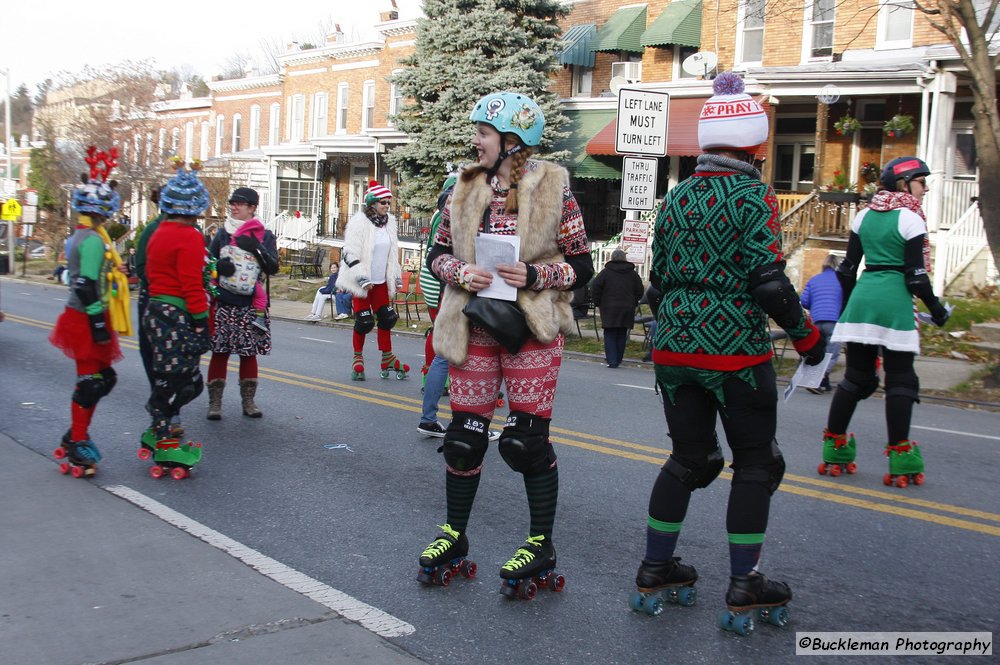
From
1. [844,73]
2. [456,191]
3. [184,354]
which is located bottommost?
[184,354]

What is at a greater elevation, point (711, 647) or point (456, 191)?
point (456, 191)

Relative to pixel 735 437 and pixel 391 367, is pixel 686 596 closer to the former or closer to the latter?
pixel 735 437

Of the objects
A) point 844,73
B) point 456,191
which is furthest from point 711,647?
point 844,73

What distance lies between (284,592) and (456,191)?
1.96 meters

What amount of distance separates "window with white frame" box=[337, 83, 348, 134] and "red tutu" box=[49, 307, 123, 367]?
36302 millimetres

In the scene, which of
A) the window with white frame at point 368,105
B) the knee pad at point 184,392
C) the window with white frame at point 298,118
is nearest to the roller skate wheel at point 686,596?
the knee pad at point 184,392

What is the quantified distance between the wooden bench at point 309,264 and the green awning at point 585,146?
11.1m

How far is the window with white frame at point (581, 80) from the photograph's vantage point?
29281 mm

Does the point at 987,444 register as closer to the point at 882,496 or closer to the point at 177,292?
the point at 882,496

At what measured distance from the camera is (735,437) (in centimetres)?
403

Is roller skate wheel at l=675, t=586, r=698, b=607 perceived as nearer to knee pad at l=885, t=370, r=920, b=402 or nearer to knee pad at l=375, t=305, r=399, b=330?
knee pad at l=885, t=370, r=920, b=402

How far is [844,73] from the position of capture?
21.1m

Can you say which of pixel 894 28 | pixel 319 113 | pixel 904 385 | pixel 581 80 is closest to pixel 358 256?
pixel 904 385

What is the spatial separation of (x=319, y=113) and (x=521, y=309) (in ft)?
135
